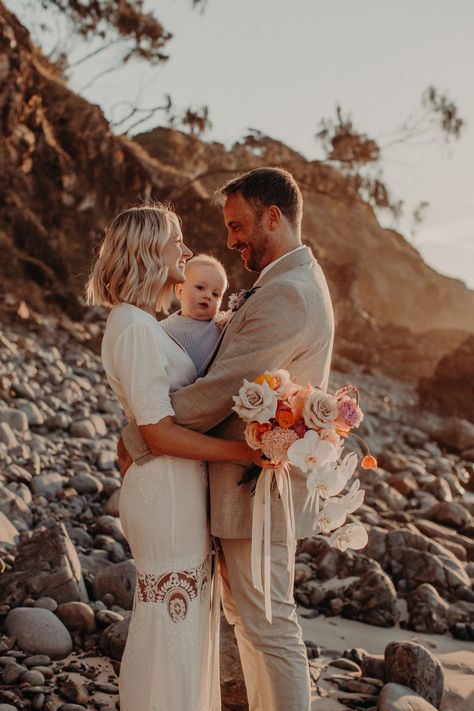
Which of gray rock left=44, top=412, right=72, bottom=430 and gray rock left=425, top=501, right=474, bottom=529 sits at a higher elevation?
gray rock left=44, top=412, right=72, bottom=430

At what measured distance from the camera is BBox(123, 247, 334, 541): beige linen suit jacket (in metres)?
3.15

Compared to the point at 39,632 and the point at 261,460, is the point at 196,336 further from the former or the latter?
the point at 39,632

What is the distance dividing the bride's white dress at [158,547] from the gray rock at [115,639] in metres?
1.13

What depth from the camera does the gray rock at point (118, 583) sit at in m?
5.20

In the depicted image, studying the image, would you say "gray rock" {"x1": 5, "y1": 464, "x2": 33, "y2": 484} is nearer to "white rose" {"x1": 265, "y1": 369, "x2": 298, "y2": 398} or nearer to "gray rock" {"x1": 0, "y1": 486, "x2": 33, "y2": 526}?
"gray rock" {"x1": 0, "y1": 486, "x2": 33, "y2": 526}

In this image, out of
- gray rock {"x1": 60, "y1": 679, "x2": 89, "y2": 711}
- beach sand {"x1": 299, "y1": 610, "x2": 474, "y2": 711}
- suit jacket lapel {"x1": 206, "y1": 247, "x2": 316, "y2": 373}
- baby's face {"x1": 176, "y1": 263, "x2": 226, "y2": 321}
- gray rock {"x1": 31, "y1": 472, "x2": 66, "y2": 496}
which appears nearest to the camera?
suit jacket lapel {"x1": 206, "y1": 247, "x2": 316, "y2": 373}

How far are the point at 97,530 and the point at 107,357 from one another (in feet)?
11.7

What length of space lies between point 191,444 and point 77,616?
81.7 inches

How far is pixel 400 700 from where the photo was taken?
4203 millimetres

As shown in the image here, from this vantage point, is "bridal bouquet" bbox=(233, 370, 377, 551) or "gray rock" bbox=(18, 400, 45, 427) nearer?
"bridal bouquet" bbox=(233, 370, 377, 551)

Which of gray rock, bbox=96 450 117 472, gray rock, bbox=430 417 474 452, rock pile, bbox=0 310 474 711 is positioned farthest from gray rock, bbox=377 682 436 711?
gray rock, bbox=430 417 474 452

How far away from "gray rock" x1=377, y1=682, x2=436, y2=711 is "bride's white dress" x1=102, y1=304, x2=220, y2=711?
4.19 feet

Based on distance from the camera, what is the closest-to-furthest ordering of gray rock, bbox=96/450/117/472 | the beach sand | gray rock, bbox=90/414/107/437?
the beach sand → gray rock, bbox=96/450/117/472 → gray rock, bbox=90/414/107/437

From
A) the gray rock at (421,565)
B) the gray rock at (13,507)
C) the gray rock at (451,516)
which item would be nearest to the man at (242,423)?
the gray rock at (13,507)
